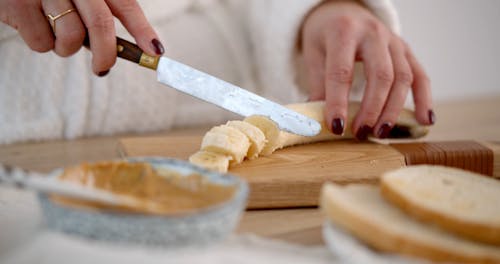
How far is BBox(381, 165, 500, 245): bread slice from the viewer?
0.86 meters

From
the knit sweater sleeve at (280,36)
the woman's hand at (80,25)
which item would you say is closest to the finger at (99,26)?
the woman's hand at (80,25)

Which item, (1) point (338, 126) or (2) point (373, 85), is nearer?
(1) point (338, 126)

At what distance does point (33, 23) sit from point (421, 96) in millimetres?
892

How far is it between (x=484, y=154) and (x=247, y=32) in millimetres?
951

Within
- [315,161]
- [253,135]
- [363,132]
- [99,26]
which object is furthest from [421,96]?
[99,26]

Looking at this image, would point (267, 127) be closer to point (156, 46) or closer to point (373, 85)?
point (156, 46)

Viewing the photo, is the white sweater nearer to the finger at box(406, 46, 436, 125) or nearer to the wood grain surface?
the finger at box(406, 46, 436, 125)

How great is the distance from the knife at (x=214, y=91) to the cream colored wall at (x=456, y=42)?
5.94ft

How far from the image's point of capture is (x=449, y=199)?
3.06 ft

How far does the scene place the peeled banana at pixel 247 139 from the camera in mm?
1215

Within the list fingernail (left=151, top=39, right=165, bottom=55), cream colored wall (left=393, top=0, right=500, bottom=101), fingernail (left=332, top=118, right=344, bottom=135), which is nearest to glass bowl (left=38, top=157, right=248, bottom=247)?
fingernail (left=151, top=39, right=165, bottom=55)

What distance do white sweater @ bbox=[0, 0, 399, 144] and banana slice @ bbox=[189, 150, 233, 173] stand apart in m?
0.68

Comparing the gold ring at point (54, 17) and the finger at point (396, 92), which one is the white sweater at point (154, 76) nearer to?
the finger at point (396, 92)

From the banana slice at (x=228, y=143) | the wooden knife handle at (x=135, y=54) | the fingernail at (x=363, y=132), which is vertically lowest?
the fingernail at (x=363, y=132)
